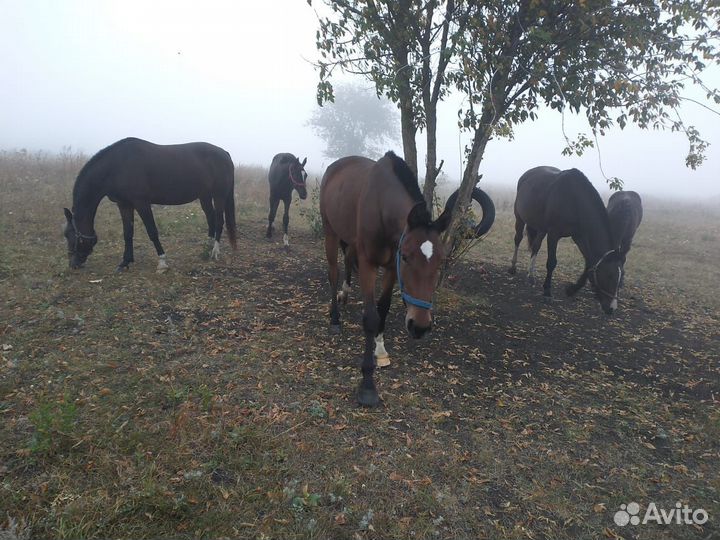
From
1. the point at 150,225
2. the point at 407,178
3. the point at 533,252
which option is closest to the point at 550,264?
the point at 533,252

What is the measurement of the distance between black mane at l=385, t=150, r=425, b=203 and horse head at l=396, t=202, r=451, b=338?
50 centimetres

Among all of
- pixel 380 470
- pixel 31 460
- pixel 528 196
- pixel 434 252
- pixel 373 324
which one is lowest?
pixel 380 470

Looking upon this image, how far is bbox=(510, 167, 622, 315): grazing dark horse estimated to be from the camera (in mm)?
6113

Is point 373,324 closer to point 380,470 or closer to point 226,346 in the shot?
point 380,470

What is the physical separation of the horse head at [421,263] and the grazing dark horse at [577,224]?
432cm

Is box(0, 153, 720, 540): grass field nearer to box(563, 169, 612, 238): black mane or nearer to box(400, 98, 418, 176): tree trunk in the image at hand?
box(563, 169, 612, 238): black mane

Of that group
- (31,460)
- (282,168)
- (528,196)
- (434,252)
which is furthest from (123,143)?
(528,196)

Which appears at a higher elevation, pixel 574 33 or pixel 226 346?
pixel 574 33

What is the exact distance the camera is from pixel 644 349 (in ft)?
17.5

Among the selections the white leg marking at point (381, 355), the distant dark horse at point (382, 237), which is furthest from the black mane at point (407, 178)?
the white leg marking at point (381, 355)

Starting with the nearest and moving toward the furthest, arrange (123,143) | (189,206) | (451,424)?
(451,424) < (123,143) < (189,206)

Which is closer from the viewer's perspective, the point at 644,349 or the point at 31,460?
the point at 31,460

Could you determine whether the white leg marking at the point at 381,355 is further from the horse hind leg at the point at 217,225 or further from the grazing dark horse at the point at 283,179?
the grazing dark horse at the point at 283,179

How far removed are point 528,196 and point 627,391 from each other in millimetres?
4933
